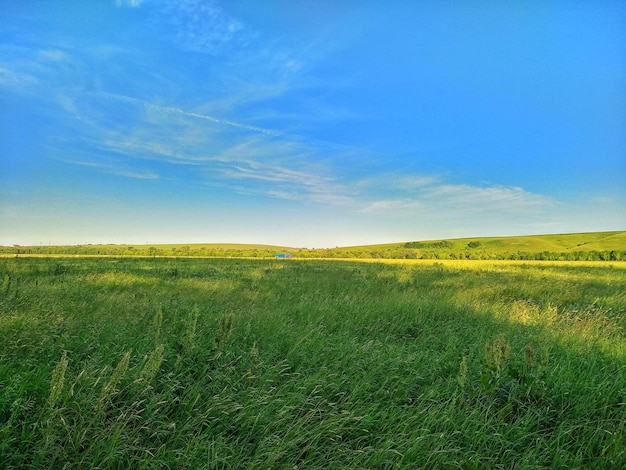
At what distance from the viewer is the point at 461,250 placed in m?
76.4

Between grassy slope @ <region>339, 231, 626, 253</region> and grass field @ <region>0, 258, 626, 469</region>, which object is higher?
grassy slope @ <region>339, 231, 626, 253</region>

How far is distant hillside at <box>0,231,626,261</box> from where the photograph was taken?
56234 millimetres

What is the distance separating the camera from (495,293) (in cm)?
1088

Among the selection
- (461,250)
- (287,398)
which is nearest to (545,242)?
(461,250)

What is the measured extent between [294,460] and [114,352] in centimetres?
242

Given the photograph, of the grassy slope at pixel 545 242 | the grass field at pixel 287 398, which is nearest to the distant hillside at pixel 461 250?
the grassy slope at pixel 545 242

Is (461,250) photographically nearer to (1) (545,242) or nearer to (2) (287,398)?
(1) (545,242)

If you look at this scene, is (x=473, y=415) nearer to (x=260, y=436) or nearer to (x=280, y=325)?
(x=260, y=436)

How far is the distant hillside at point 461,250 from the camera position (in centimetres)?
5623

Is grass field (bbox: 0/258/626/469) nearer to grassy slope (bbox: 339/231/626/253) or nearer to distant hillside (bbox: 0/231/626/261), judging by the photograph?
distant hillside (bbox: 0/231/626/261)

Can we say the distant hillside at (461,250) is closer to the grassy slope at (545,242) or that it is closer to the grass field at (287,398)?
the grassy slope at (545,242)

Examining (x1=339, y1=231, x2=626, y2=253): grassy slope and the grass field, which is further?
(x1=339, y1=231, x2=626, y2=253): grassy slope

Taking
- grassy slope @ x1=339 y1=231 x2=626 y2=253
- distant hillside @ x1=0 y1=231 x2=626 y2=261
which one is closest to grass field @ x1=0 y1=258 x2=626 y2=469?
distant hillside @ x1=0 y1=231 x2=626 y2=261

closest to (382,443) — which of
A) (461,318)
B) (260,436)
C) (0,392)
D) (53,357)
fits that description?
(260,436)
